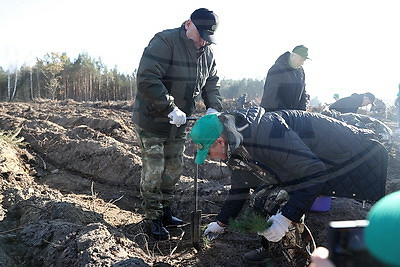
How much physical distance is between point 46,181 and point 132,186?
1210 mm

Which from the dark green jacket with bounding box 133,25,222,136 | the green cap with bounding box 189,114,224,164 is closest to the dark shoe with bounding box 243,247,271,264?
the green cap with bounding box 189,114,224,164

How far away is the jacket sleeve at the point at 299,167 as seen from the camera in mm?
2129

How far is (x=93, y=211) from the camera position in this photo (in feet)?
11.1

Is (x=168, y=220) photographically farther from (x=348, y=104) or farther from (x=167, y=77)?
(x=348, y=104)

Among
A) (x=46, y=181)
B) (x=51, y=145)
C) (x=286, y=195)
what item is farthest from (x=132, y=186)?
(x=286, y=195)

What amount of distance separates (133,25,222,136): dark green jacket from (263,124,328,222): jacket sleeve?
1.10m

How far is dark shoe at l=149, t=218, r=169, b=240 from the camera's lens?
3.17 meters

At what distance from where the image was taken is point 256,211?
2789 mm

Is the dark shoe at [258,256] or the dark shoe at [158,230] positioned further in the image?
the dark shoe at [158,230]

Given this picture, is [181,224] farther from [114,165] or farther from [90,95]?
[90,95]

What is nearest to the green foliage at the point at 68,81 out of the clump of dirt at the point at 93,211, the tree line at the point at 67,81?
the tree line at the point at 67,81

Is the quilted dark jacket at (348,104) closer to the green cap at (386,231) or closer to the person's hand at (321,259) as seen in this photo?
the person's hand at (321,259)

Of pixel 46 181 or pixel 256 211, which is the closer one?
pixel 256 211

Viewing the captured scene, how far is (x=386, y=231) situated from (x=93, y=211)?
297 cm
